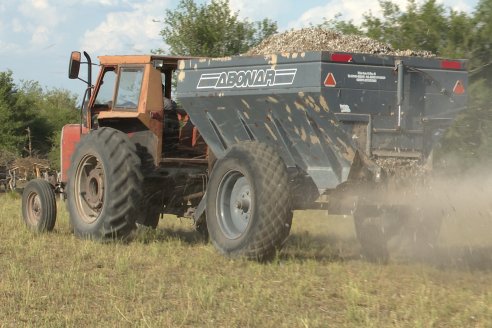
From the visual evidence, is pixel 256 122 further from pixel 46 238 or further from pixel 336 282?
pixel 46 238

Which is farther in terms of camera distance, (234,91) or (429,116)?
(234,91)

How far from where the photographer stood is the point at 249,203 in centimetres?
778

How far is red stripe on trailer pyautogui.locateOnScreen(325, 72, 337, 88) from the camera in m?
7.04

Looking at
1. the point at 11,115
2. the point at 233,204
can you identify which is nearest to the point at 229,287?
the point at 233,204

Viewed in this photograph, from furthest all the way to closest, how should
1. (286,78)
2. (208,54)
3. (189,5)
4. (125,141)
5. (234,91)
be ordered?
(189,5) → (208,54) → (125,141) → (234,91) → (286,78)

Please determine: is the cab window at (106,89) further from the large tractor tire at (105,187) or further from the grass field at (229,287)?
the grass field at (229,287)

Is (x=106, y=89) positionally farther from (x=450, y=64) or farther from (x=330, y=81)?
(x=450, y=64)

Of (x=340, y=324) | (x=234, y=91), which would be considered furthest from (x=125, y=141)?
(x=340, y=324)

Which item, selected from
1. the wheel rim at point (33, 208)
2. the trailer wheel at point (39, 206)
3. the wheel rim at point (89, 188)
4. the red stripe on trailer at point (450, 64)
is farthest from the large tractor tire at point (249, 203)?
the wheel rim at point (33, 208)

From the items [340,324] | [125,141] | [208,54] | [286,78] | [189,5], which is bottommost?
[340,324]

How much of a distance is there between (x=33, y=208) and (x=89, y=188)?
153cm

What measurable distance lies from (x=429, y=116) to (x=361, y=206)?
43.2 inches

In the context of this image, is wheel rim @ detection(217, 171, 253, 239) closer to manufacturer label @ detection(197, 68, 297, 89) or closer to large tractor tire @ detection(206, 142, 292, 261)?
large tractor tire @ detection(206, 142, 292, 261)

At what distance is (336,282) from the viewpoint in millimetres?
6777
